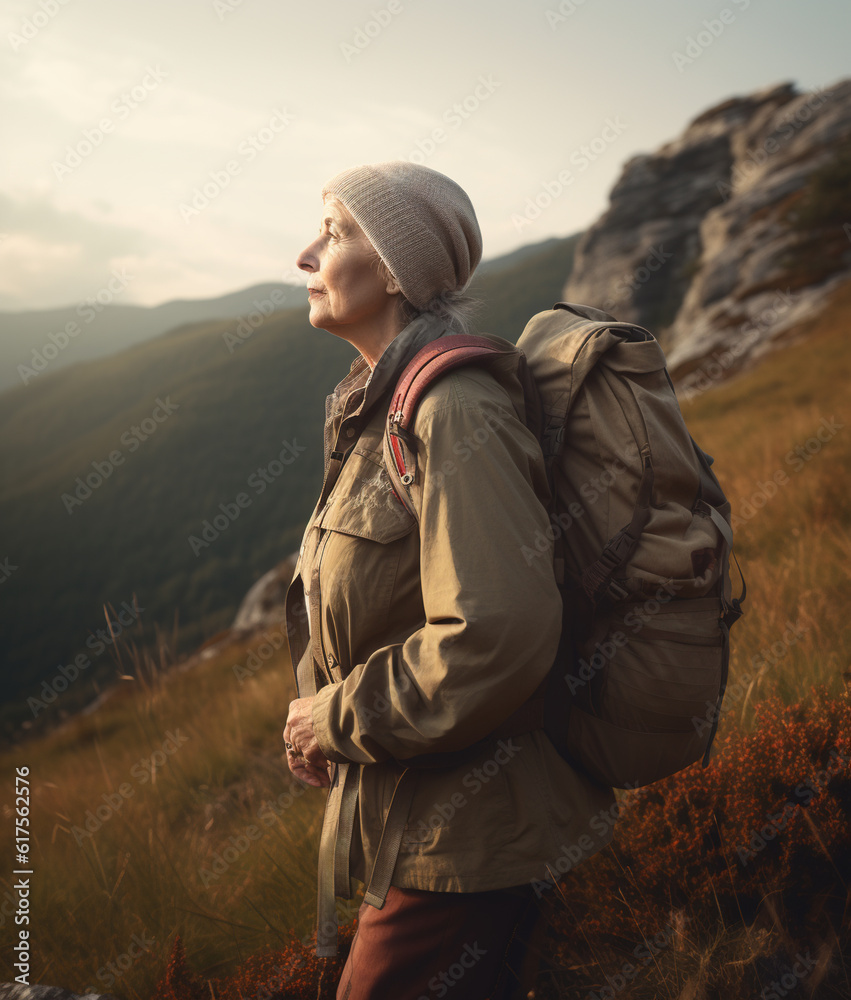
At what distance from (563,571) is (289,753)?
915 millimetres

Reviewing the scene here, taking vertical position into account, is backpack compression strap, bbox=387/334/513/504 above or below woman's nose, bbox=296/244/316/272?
below

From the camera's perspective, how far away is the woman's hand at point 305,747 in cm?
155

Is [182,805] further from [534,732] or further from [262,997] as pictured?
[534,732]

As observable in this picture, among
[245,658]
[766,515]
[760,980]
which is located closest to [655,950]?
[760,980]
